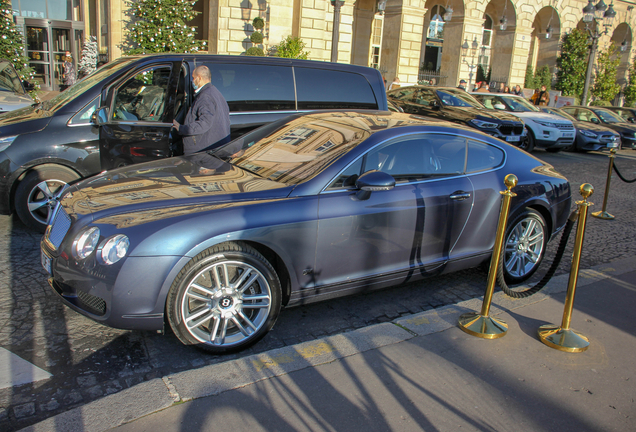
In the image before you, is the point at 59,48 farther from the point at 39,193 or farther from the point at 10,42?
the point at 39,193

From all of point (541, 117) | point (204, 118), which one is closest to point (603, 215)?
point (204, 118)

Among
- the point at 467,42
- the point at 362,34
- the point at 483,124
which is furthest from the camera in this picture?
the point at 362,34

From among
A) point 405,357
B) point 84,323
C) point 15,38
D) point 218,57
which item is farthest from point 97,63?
point 405,357

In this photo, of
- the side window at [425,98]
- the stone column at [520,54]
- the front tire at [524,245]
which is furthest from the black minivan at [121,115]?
the stone column at [520,54]

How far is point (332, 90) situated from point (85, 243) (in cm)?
427

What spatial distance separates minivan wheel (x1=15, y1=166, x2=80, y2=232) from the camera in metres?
5.40

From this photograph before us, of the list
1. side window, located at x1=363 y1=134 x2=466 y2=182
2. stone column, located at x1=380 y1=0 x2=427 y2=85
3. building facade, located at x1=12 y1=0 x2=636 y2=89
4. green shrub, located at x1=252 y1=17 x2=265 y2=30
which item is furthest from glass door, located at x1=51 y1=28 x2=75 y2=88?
side window, located at x1=363 y1=134 x2=466 y2=182

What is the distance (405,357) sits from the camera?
3234 millimetres

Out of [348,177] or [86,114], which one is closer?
[348,177]

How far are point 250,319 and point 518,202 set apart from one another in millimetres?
2645

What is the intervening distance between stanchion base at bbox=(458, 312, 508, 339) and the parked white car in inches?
467

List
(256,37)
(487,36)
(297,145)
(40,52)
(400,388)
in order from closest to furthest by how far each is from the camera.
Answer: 1. (400,388)
2. (297,145)
3. (256,37)
4. (40,52)
5. (487,36)

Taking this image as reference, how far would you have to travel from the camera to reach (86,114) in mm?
5582

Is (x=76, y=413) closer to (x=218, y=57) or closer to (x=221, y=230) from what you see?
(x=221, y=230)
